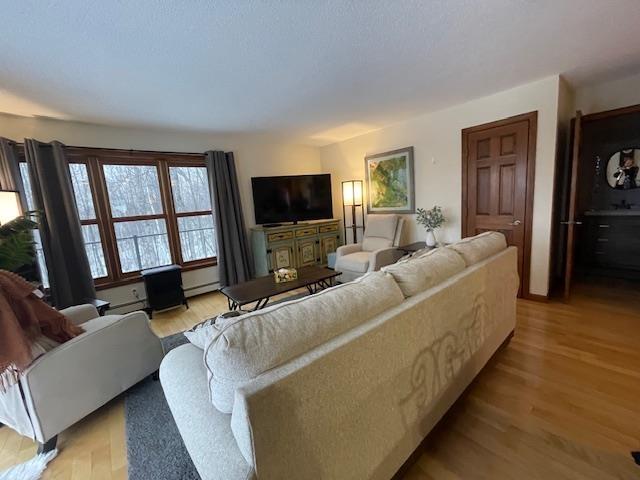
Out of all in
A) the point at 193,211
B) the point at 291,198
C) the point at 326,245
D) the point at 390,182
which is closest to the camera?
the point at 193,211

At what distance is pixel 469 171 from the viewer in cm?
322

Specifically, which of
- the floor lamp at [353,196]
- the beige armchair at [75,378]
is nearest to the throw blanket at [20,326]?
the beige armchair at [75,378]

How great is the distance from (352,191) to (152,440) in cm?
375

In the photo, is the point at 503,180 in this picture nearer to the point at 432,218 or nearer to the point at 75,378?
the point at 432,218

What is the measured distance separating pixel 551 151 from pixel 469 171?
76 centimetres

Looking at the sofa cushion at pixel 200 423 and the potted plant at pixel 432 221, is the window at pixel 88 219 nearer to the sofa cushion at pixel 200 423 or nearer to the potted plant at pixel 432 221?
the sofa cushion at pixel 200 423

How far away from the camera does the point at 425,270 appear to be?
1354 millimetres

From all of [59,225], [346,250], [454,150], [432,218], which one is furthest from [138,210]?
A: [454,150]

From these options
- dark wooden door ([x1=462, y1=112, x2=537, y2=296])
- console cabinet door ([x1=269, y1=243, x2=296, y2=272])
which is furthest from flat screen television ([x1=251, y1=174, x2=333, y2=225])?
dark wooden door ([x1=462, y1=112, x2=537, y2=296])

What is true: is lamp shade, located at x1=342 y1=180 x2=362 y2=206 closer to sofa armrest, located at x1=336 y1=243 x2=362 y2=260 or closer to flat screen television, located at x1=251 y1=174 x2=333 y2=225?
flat screen television, located at x1=251 y1=174 x2=333 y2=225

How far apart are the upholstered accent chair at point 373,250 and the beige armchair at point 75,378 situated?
7.39 ft

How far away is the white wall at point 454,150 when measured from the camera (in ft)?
8.75

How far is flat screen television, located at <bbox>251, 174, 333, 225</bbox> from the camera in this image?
13.9 feet

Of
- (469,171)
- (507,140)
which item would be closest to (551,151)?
(507,140)
